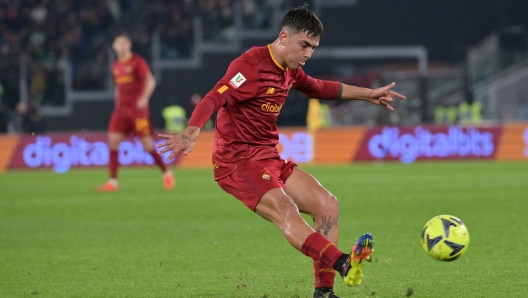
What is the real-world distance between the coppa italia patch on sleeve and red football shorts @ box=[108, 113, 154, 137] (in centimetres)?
898

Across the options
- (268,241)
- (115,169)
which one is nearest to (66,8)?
(115,169)

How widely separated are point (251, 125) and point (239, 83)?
15.3 inches

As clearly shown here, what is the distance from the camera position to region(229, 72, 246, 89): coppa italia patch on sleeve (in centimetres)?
563

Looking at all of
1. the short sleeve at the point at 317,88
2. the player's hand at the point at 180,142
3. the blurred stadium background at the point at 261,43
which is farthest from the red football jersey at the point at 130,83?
the blurred stadium background at the point at 261,43

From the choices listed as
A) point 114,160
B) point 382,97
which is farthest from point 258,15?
point 382,97

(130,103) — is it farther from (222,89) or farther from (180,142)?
(180,142)

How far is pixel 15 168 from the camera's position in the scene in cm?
2183

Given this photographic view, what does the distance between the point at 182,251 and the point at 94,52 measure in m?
20.6

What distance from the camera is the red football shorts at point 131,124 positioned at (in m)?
14.4

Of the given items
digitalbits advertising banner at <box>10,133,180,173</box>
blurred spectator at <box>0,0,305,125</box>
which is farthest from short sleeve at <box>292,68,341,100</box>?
blurred spectator at <box>0,0,305,125</box>

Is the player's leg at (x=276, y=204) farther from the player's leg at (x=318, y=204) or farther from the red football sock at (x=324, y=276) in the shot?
the red football sock at (x=324, y=276)

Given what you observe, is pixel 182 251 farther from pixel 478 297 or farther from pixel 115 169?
pixel 115 169

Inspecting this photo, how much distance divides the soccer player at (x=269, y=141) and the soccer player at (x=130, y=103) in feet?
28.0

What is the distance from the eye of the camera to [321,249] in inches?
207
